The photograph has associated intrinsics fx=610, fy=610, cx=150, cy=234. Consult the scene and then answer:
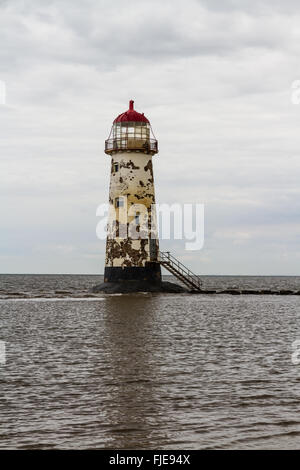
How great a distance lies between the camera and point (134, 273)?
1825 inches

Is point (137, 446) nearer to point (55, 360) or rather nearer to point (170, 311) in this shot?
point (55, 360)

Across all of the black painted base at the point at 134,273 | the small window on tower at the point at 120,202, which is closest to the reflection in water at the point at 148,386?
the black painted base at the point at 134,273

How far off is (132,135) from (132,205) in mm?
5404

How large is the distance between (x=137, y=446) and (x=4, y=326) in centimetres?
1913

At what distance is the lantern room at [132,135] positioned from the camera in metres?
46.2

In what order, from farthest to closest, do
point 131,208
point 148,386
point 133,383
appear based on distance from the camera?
point 131,208, point 133,383, point 148,386

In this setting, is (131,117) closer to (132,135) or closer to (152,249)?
(132,135)

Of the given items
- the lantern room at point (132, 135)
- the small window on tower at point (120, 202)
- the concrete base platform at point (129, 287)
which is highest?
the lantern room at point (132, 135)

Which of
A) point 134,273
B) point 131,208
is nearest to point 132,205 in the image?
point 131,208

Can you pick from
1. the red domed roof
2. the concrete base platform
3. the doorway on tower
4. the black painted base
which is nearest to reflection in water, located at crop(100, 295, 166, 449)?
the concrete base platform

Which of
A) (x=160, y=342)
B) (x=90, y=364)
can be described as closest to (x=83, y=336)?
(x=160, y=342)

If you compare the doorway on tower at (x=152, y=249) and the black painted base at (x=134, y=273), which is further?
the doorway on tower at (x=152, y=249)

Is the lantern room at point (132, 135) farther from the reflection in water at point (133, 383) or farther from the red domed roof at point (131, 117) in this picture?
the reflection in water at point (133, 383)
